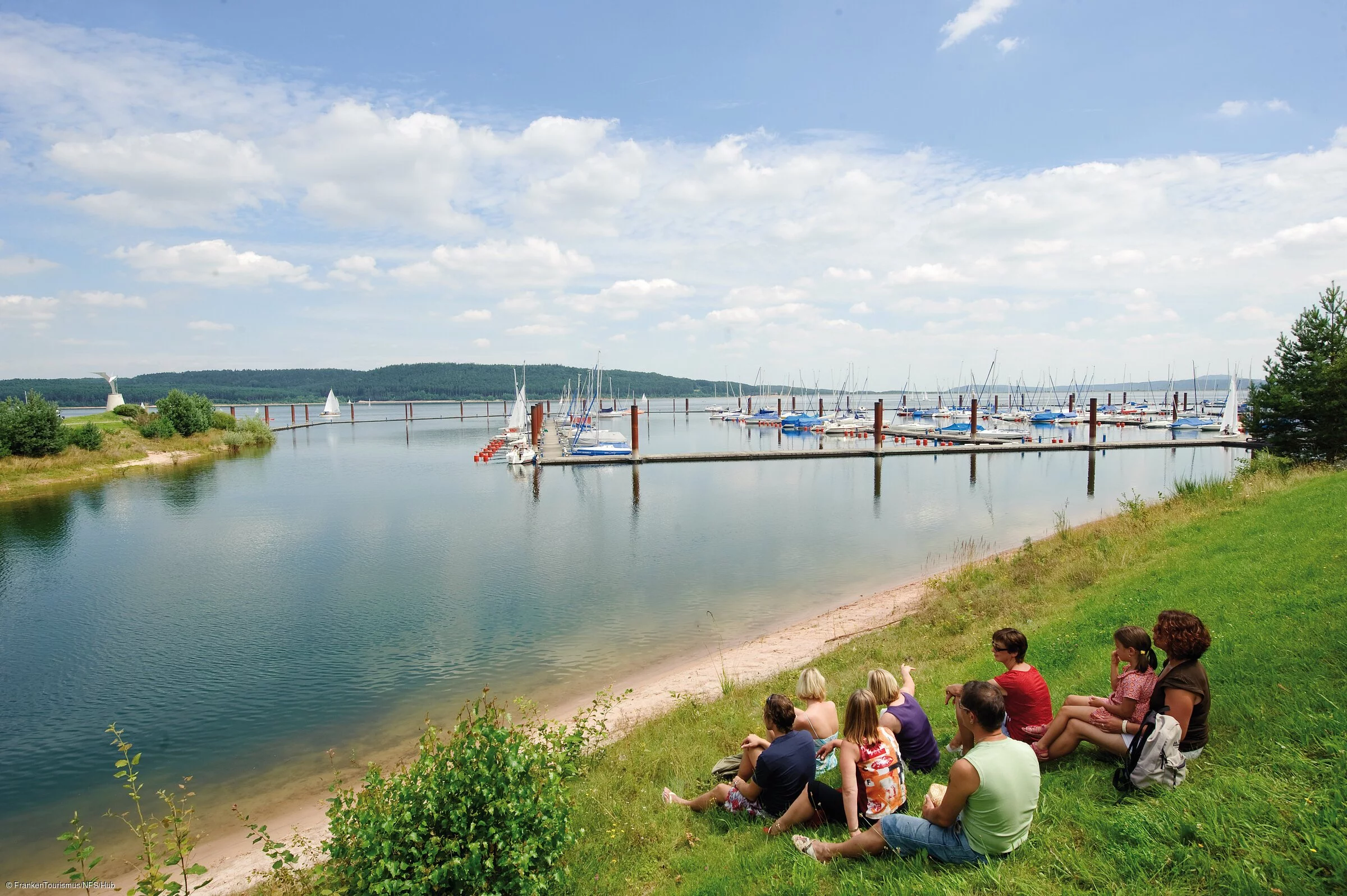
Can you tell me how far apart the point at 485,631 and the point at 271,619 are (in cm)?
623

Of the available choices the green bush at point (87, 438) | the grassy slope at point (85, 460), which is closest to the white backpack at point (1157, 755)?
the grassy slope at point (85, 460)

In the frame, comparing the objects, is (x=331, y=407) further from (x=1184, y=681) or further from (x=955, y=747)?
(x=1184, y=681)

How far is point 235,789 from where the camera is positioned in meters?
10.5

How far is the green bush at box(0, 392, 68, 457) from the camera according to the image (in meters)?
45.1

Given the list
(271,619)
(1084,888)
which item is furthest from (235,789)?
(1084,888)

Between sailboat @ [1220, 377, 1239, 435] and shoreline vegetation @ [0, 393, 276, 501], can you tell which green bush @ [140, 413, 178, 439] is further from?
sailboat @ [1220, 377, 1239, 435]

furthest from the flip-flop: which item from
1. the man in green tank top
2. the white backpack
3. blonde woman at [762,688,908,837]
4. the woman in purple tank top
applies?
the white backpack

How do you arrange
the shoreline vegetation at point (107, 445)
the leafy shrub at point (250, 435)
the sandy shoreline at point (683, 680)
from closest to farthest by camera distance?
1. the sandy shoreline at point (683, 680)
2. the shoreline vegetation at point (107, 445)
3. the leafy shrub at point (250, 435)

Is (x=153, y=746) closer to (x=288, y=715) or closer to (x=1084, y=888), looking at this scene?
(x=288, y=715)

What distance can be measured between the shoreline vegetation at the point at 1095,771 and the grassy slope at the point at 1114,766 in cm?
2

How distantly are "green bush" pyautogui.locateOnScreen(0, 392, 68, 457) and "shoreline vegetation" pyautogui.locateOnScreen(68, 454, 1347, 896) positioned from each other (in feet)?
170

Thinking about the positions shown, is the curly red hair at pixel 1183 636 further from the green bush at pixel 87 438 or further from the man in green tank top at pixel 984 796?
the green bush at pixel 87 438

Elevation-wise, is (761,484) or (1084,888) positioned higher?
(1084,888)

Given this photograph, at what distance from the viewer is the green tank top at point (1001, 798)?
4.18 m
